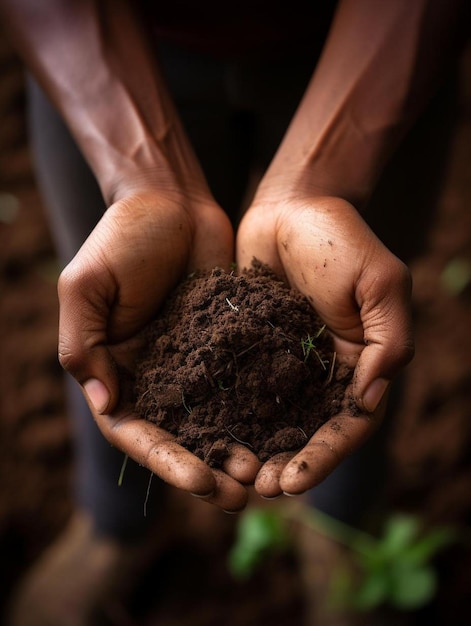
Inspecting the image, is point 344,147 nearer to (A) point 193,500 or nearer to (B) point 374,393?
(B) point 374,393

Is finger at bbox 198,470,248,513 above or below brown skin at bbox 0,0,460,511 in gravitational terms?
below

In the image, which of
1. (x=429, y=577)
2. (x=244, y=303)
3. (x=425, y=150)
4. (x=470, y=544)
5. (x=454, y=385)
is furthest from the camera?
(x=454, y=385)

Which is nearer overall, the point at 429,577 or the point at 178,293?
the point at 178,293

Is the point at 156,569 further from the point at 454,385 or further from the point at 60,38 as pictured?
the point at 60,38

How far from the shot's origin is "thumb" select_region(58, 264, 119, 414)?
1.12 metres

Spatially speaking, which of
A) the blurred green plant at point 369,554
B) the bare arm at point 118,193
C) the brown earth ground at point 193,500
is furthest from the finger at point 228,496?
the brown earth ground at point 193,500

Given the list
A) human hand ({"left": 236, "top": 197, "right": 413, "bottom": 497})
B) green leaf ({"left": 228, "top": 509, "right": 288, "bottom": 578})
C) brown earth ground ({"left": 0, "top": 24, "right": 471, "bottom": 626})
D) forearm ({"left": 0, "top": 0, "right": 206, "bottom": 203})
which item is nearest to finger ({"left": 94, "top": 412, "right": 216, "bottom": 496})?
human hand ({"left": 236, "top": 197, "right": 413, "bottom": 497})

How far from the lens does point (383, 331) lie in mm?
1084

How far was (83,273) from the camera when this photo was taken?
3.67ft

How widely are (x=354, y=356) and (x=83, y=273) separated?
1.69 feet

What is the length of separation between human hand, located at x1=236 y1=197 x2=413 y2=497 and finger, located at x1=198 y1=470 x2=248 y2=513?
1.3 inches

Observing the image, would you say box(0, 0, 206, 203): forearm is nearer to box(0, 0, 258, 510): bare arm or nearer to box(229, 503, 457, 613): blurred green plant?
box(0, 0, 258, 510): bare arm

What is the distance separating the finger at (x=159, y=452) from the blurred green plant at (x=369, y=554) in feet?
3.47

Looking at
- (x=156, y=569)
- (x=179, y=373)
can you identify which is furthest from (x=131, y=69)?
(x=156, y=569)
